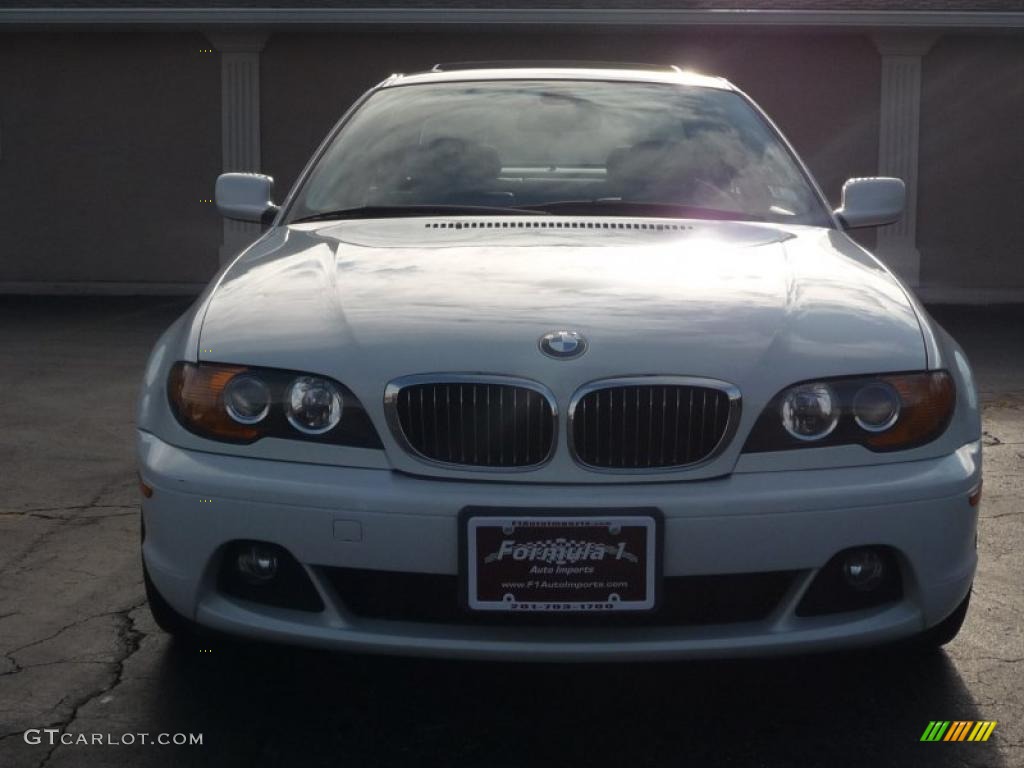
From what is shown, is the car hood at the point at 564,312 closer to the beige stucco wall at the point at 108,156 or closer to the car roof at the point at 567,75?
the car roof at the point at 567,75

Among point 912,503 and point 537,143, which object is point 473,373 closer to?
point 912,503

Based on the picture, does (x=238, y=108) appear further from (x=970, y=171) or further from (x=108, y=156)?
(x=970, y=171)

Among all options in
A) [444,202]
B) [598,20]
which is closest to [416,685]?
[444,202]

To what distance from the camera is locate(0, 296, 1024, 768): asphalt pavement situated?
3.06m

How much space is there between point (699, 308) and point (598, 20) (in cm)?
1043

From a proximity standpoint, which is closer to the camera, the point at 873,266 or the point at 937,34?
the point at 873,266

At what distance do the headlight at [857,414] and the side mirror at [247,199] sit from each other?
2287 mm

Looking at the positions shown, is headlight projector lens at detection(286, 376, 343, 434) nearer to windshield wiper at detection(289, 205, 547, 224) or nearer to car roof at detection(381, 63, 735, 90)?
windshield wiper at detection(289, 205, 547, 224)

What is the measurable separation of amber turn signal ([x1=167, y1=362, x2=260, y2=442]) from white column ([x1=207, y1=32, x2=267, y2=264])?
10929 millimetres

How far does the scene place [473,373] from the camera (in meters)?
3.02

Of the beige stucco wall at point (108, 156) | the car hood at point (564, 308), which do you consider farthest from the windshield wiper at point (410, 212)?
the beige stucco wall at point (108, 156)

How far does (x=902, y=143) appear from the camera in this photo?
1383 centimetres

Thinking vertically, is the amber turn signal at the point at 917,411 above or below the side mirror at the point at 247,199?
below

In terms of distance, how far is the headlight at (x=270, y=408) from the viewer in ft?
9.98
